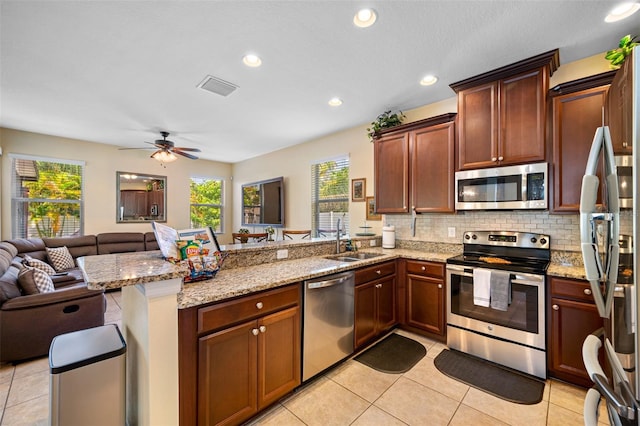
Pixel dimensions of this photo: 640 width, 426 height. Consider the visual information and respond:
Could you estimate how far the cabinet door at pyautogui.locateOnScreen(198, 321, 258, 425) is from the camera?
4.81 ft

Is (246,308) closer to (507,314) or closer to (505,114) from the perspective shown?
(507,314)

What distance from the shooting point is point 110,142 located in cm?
527

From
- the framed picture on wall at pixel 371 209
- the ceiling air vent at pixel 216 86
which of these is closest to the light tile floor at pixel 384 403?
the framed picture on wall at pixel 371 209

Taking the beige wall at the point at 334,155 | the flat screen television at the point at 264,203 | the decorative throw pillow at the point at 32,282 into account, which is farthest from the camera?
the flat screen television at the point at 264,203

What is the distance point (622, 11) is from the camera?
1.86m

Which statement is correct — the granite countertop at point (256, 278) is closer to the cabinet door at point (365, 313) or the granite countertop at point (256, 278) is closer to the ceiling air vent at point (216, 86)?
the cabinet door at point (365, 313)

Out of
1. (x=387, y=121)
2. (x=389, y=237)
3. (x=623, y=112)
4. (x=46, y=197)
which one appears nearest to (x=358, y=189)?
(x=389, y=237)

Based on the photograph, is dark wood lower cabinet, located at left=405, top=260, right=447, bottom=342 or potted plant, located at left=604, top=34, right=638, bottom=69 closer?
potted plant, located at left=604, top=34, right=638, bottom=69

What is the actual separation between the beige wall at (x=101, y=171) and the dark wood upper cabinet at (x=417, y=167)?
5188 mm

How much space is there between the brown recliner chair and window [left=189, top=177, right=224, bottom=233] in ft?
12.8

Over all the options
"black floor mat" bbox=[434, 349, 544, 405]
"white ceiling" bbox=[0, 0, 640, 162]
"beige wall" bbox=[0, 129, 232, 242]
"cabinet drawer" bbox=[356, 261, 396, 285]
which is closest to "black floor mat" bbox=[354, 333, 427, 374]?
"black floor mat" bbox=[434, 349, 544, 405]

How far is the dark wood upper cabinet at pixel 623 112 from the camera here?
0.83 m

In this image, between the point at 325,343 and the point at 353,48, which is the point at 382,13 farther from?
the point at 325,343

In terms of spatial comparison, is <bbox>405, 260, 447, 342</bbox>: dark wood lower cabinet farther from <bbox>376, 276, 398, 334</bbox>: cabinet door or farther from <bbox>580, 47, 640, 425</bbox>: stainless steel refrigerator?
<bbox>580, 47, 640, 425</bbox>: stainless steel refrigerator
